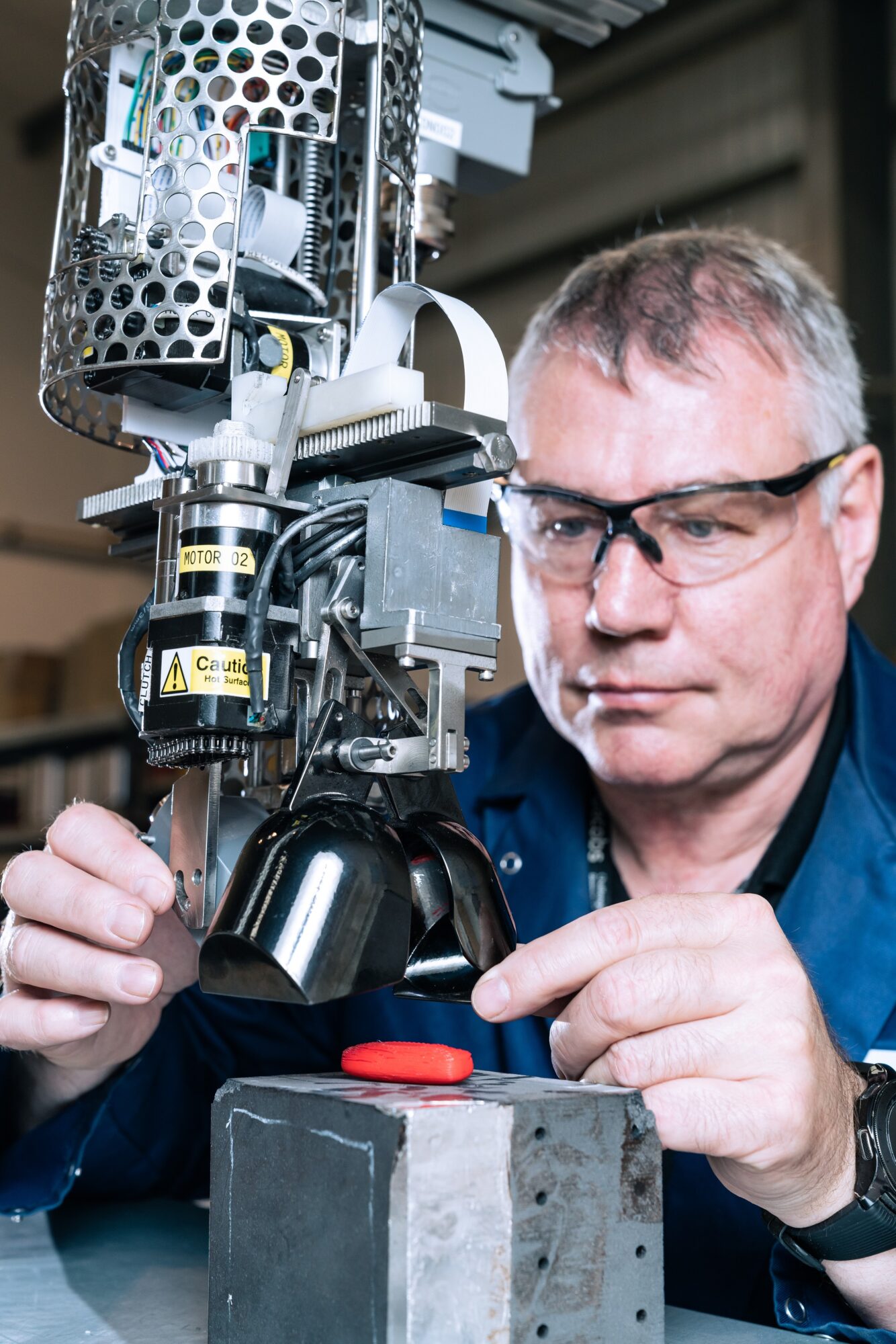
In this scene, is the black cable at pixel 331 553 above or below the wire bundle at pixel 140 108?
below

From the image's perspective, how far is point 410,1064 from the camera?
2.47 feet

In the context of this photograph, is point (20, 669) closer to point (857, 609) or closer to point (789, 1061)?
point (857, 609)

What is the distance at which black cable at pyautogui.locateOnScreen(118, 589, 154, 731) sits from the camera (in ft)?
2.90

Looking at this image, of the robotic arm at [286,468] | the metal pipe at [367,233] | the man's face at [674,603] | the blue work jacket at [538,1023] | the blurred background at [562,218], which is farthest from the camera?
the blurred background at [562,218]

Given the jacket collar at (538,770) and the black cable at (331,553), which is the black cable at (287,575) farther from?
the jacket collar at (538,770)

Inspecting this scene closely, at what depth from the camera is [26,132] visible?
583 cm

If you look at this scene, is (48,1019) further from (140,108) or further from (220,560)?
(140,108)

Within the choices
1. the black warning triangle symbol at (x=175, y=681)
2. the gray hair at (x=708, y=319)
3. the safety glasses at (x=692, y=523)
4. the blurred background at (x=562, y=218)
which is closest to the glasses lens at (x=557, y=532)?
the safety glasses at (x=692, y=523)

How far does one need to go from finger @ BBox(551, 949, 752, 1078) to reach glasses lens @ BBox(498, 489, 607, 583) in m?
0.63

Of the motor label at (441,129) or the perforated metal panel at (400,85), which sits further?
the motor label at (441,129)

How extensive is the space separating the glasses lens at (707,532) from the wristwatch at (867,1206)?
1.89ft

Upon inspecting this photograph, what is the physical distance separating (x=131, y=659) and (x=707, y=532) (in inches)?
25.6

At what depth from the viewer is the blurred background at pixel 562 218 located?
171 inches

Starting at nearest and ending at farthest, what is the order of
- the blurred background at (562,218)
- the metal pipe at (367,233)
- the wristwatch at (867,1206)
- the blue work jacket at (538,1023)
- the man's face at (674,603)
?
the wristwatch at (867,1206) → the metal pipe at (367,233) → the blue work jacket at (538,1023) → the man's face at (674,603) → the blurred background at (562,218)
